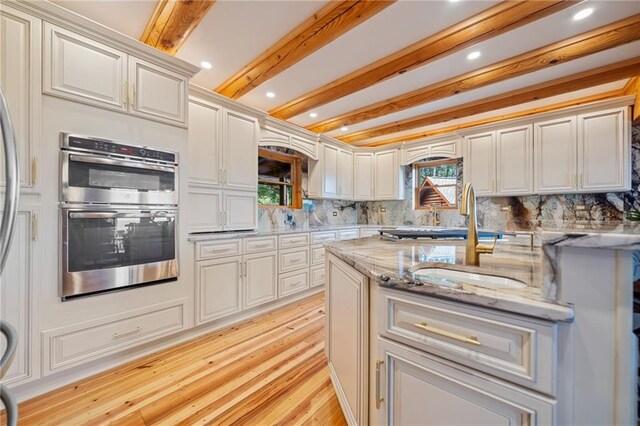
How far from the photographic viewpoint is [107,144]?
1.83 meters

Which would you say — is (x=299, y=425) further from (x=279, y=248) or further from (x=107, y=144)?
(x=107, y=144)

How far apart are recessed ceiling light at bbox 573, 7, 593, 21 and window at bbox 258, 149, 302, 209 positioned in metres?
3.25

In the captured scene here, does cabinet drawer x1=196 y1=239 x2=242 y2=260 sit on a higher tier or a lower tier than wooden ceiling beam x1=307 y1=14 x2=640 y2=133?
lower

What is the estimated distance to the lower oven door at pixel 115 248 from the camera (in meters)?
1.69

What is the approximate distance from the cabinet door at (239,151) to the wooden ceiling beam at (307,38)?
0.36m

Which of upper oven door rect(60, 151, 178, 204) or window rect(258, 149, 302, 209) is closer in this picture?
upper oven door rect(60, 151, 178, 204)

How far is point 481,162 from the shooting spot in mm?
3770

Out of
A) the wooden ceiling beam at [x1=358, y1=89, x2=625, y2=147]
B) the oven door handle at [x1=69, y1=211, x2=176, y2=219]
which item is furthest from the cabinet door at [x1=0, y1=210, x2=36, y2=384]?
the wooden ceiling beam at [x1=358, y1=89, x2=625, y2=147]

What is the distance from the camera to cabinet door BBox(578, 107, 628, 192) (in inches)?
113

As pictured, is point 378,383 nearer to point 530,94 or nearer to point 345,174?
point 530,94

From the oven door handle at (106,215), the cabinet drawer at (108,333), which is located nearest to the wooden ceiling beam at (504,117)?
the oven door handle at (106,215)

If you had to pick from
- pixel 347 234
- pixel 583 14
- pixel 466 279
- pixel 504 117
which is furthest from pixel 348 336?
pixel 504 117

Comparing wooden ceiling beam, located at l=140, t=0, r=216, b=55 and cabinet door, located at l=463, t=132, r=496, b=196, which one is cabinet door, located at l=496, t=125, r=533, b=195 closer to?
cabinet door, located at l=463, t=132, r=496, b=196

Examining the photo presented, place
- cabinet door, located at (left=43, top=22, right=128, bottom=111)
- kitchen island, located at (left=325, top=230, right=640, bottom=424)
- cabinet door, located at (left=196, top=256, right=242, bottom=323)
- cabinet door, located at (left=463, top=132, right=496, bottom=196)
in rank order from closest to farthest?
kitchen island, located at (left=325, top=230, right=640, bottom=424), cabinet door, located at (left=43, top=22, right=128, bottom=111), cabinet door, located at (left=196, top=256, right=242, bottom=323), cabinet door, located at (left=463, top=132, right=496, bottom=196)
